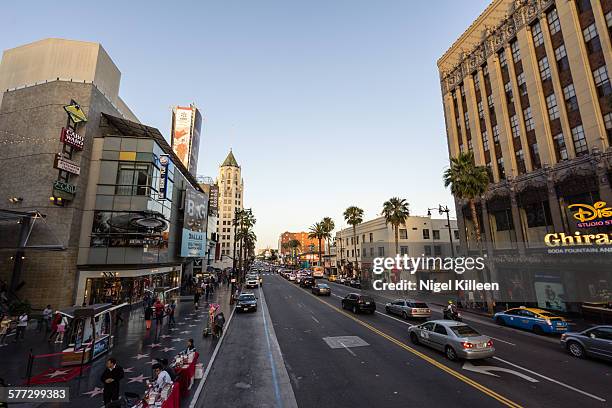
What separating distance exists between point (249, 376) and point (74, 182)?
2553 centimetres

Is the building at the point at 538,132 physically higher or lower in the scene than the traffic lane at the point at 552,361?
higher

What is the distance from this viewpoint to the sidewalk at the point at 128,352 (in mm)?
10345

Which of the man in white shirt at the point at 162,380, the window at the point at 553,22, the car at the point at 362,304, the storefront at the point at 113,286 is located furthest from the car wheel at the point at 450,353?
the window at the point at 553,22

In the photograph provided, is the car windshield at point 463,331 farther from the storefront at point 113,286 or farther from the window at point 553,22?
the window at point 553,22

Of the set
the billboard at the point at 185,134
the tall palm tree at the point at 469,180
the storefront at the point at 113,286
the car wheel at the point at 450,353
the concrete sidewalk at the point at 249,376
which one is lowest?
the concrete sidewalk at the point at 249,376

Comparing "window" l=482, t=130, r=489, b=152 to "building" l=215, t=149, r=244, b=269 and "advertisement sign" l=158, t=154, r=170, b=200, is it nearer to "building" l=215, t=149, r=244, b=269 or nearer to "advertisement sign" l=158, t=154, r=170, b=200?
"advertisement sign" l=158, t=154, r=170, b=200

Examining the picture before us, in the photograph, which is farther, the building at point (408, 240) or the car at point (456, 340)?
the building at point (408, 240)

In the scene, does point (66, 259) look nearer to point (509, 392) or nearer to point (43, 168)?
point (43, 168)

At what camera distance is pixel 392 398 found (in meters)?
9.21

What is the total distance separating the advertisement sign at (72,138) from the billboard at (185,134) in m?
43.2

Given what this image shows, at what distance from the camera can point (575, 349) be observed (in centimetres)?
1388

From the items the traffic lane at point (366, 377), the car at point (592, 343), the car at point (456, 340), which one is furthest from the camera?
the car at point (592, 343)

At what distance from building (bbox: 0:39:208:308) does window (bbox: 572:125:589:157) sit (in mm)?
38624

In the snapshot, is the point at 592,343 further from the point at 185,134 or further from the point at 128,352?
the point at 185,134
